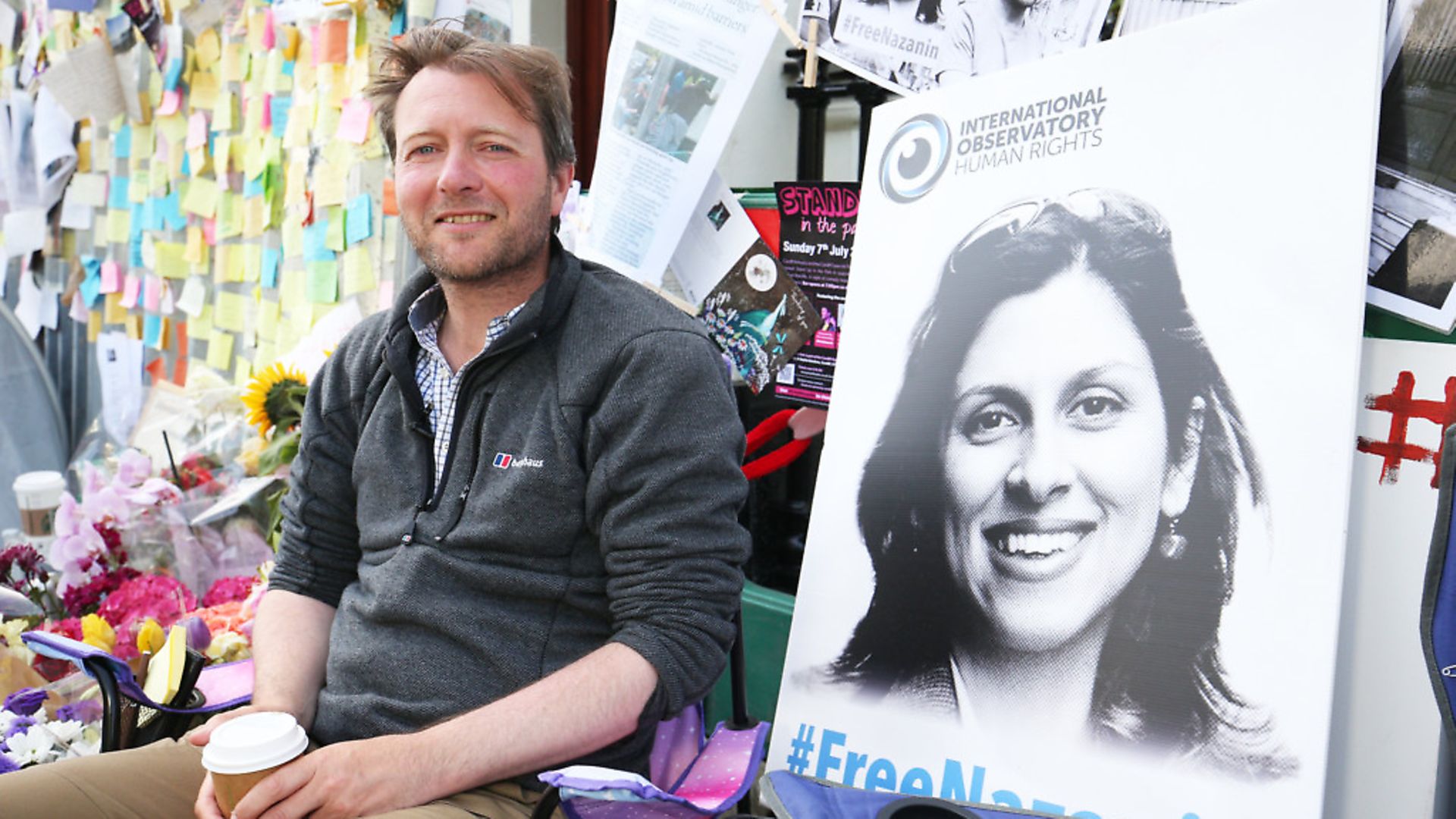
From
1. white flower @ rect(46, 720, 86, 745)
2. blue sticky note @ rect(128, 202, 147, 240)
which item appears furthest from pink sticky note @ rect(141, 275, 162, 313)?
white flower @ rect(46, 720, 86, 745)

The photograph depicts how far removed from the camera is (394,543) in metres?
1.53

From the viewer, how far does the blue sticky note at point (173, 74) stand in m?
3.72

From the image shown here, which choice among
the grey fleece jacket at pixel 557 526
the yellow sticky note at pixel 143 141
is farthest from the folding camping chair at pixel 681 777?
the yellow sticky note at pixel 143 141

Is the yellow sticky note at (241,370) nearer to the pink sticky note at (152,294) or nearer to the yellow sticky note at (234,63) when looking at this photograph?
the pink sticky note at (152,294)

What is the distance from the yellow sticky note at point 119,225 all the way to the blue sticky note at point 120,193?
0.05 ft

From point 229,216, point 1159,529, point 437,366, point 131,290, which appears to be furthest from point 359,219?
point 1159,529

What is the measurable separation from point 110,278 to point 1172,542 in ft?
14.3

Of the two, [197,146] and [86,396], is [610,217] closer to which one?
[197,146]

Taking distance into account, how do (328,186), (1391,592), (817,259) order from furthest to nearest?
(328,186) → (817,259) → (1391,592)

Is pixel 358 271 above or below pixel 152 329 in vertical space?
above

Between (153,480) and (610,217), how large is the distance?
1.29 meters

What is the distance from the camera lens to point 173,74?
12.3 ft

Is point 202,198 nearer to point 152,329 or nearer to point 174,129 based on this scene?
point 174,129

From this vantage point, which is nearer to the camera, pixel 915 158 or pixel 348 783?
pixel 348 783
